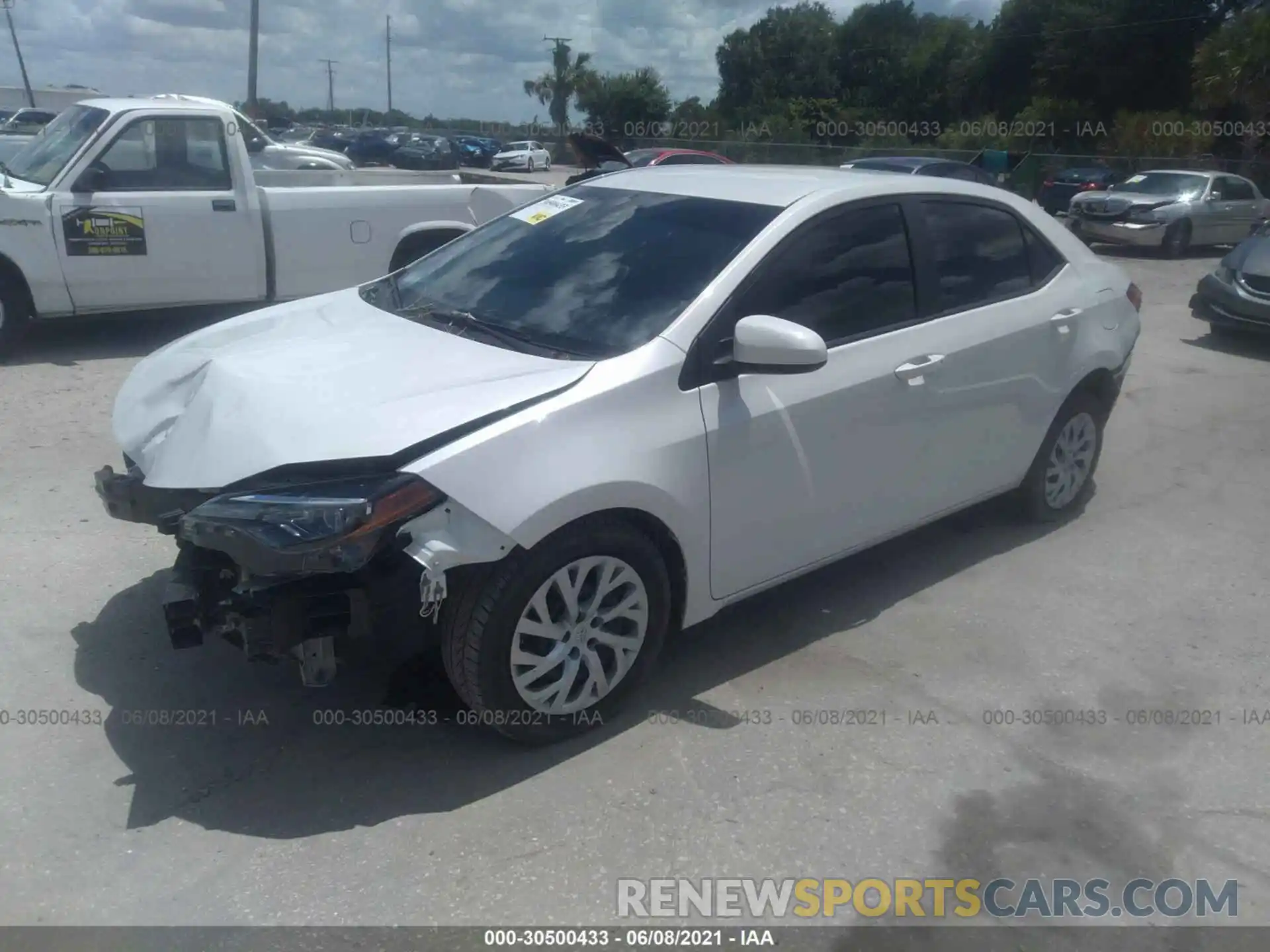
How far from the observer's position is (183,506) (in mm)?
3568

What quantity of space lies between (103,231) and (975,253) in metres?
6.42

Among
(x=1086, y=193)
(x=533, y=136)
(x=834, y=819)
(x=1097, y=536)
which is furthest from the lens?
(x=533, y=136)

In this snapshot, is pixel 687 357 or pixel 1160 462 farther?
pixel 1160 462

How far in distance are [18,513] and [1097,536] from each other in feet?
17.9

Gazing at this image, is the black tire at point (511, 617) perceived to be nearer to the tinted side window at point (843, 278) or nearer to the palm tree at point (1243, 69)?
the tinted side window at point (843, 278)

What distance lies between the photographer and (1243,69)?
99.4 ft

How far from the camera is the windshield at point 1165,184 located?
63.7 feet

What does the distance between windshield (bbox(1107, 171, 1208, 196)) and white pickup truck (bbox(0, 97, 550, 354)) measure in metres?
14.0

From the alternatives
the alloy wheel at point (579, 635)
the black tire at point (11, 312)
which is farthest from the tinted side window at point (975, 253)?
the black tire at point (11, 312)

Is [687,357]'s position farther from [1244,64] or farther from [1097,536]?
[1244,64]

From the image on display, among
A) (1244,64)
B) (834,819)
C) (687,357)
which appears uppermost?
(1244,64)

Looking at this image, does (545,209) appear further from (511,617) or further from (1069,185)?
(1069,185)

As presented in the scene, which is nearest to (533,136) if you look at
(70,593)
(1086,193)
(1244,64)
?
(1244,64)

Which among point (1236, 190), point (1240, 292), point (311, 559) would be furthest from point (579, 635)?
point (1236, 190)
